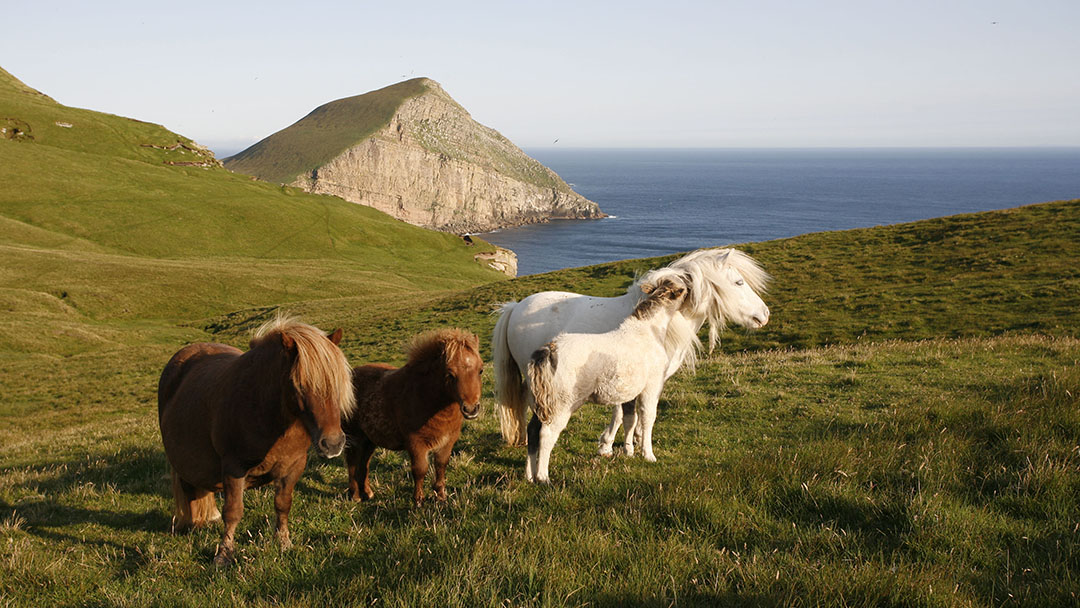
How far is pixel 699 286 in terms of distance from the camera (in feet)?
25.1

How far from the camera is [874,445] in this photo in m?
5.74

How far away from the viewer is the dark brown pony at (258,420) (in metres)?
4.94

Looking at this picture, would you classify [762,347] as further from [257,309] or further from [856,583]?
[257,309]

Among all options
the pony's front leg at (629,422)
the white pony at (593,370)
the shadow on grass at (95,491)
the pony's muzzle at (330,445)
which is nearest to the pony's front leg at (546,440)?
the white pony at (593,370)

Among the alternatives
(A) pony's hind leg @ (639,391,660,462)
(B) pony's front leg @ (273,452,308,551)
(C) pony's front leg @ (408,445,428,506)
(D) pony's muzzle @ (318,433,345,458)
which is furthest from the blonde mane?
(A) pony's hind leg @ (639,391,660,462)

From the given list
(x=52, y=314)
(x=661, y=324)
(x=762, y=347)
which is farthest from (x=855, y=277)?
(x=52, y=314)

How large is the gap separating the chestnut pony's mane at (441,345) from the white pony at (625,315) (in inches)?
61.4

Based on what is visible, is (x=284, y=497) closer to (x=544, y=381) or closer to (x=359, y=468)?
(x=359, y=468)

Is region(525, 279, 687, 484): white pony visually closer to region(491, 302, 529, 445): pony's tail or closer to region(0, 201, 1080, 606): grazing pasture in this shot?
region(0, 201, 1080, 606): grazing pasture

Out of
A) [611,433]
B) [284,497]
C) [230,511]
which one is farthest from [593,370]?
[230,511]

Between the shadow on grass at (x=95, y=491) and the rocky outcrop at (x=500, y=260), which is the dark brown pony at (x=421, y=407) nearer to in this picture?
the shadow on grass at (x=95, y=491)

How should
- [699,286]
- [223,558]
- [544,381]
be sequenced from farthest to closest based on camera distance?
[699,286], [544,381], [223,558]

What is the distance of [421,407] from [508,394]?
2025 millimetres

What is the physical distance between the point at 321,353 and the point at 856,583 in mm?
4174
